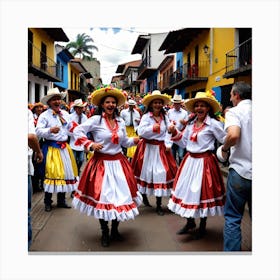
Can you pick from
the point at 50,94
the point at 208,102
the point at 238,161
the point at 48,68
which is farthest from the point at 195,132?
the point at 48,68

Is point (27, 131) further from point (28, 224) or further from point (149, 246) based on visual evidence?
point (149, 246)

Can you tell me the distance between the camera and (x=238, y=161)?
11.1 feet

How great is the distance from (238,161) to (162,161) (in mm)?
1995

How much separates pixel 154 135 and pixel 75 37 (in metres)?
1.99

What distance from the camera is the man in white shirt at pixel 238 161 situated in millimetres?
3266

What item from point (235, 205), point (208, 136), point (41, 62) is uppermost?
point (41, 62)

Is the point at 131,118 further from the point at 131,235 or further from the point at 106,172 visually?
the point at 106,172

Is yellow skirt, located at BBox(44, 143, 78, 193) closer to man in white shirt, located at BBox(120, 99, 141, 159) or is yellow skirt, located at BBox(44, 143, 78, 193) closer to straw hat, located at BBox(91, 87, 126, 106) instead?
straw hat, located at BBox(91, 87, 126, 106)

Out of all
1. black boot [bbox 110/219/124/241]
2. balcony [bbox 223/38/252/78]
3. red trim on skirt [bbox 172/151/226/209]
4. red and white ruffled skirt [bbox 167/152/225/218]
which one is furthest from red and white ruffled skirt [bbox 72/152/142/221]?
balcony [bbox 223/38/252/78]

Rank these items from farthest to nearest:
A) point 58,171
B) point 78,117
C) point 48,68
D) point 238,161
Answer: point 78,117 → point 48,68 → point 58,171 → point 238,161

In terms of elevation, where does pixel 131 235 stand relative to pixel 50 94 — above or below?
below
